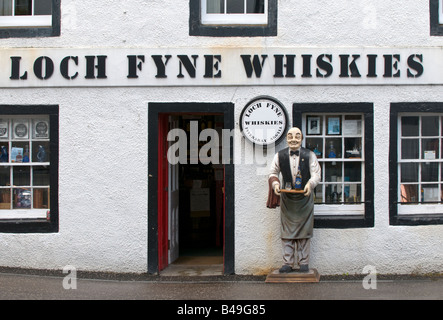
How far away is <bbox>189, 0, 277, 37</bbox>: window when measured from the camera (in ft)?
28.9

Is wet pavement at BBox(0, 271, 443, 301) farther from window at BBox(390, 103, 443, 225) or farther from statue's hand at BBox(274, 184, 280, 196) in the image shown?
statue's hand at BBox(274, 184, 280, 196)

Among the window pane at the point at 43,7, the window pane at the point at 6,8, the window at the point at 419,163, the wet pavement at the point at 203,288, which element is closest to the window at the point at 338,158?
the window at the point at 419,163

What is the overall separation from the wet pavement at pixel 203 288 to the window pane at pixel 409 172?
56.0 inches

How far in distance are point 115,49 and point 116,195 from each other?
81.9 inches

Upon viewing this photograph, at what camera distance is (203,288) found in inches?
320

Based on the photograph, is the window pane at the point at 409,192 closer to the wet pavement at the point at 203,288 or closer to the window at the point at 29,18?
the wet pavement at the point at 203,288

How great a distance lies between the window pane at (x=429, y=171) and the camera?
358 inches

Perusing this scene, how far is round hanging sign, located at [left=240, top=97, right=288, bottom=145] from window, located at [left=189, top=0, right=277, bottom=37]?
100 cm

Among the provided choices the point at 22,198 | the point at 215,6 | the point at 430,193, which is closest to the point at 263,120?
the point at 215,6

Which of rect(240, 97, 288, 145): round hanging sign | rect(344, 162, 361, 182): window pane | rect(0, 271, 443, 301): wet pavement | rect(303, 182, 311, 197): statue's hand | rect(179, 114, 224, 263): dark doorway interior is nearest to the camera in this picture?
rect(0, 271, 443, 301): wet pavement

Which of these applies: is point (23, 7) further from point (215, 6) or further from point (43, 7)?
point (215, 6)

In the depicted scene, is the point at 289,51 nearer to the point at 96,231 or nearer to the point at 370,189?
the point at 370,189

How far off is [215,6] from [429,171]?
3974mm

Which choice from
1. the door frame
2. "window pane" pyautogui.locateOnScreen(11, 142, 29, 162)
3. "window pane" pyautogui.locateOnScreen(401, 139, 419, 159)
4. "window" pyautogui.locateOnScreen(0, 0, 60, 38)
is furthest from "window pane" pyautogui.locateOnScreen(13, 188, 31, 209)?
"window pane" pyautogui.locateOnScreen(401, 139, 419, 159)
